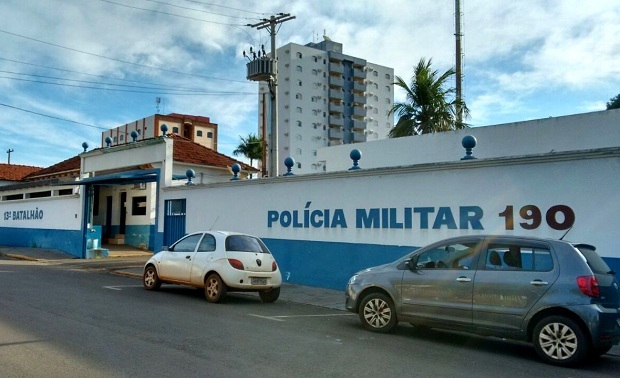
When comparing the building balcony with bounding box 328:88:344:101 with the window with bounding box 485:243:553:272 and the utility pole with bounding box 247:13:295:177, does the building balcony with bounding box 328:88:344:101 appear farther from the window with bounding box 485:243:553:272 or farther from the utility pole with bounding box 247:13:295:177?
the window with bounding box 485:243:553:272

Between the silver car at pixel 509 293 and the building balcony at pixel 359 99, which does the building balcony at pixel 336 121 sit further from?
the silver car at pixel 509 293

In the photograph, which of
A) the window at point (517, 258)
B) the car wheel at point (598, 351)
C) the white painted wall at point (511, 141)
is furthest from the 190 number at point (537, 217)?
the car wheel at point (598, 351)

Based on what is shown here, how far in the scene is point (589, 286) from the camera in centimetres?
662

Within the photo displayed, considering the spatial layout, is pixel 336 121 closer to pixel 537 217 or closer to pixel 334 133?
pixel 334 133

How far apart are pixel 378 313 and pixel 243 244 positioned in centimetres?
420

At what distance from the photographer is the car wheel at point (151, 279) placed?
12719 millimetres

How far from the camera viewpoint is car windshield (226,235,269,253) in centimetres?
1142

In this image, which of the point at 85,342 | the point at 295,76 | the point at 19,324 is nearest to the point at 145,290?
the point at 19,324

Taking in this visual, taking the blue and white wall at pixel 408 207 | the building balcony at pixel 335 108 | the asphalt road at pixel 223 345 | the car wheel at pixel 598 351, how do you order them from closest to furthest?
the asphalt road at pixel 223 345 < the car wheel at pixel 598 351 < the blue and white wall at pixel 408 207 < the building balcony at pixel 335 108

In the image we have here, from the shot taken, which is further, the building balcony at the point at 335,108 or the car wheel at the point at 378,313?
the building balcony at the point at 335,108

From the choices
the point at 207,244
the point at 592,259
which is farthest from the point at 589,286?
the point at 207,244

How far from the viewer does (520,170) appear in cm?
1069

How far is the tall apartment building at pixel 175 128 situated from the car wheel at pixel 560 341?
93.6 metres

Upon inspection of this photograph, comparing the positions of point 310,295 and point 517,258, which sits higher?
point 517,258
